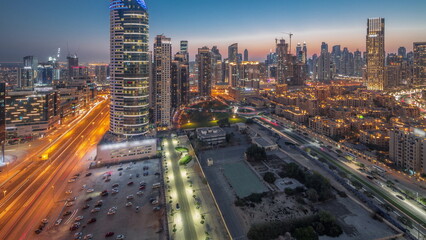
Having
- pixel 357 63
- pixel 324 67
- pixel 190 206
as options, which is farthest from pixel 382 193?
pixel 357 63

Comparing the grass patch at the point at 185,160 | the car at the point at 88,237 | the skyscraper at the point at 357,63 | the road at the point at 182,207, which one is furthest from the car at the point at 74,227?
the skyscraper at the point at 357,63

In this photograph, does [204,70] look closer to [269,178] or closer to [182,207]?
[269,178]

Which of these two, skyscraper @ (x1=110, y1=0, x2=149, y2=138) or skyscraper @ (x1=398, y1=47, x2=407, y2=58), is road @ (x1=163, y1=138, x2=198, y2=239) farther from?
skyscraper @ (x1=398, y1=47, x2=407, y2=58)

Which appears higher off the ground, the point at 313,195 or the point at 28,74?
the point at 28,74

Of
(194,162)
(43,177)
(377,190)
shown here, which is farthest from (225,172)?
(43,177)

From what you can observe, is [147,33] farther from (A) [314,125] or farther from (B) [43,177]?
(A) [314,125]

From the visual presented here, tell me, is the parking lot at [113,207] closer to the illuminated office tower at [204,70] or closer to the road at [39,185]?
the road at [39,185]
